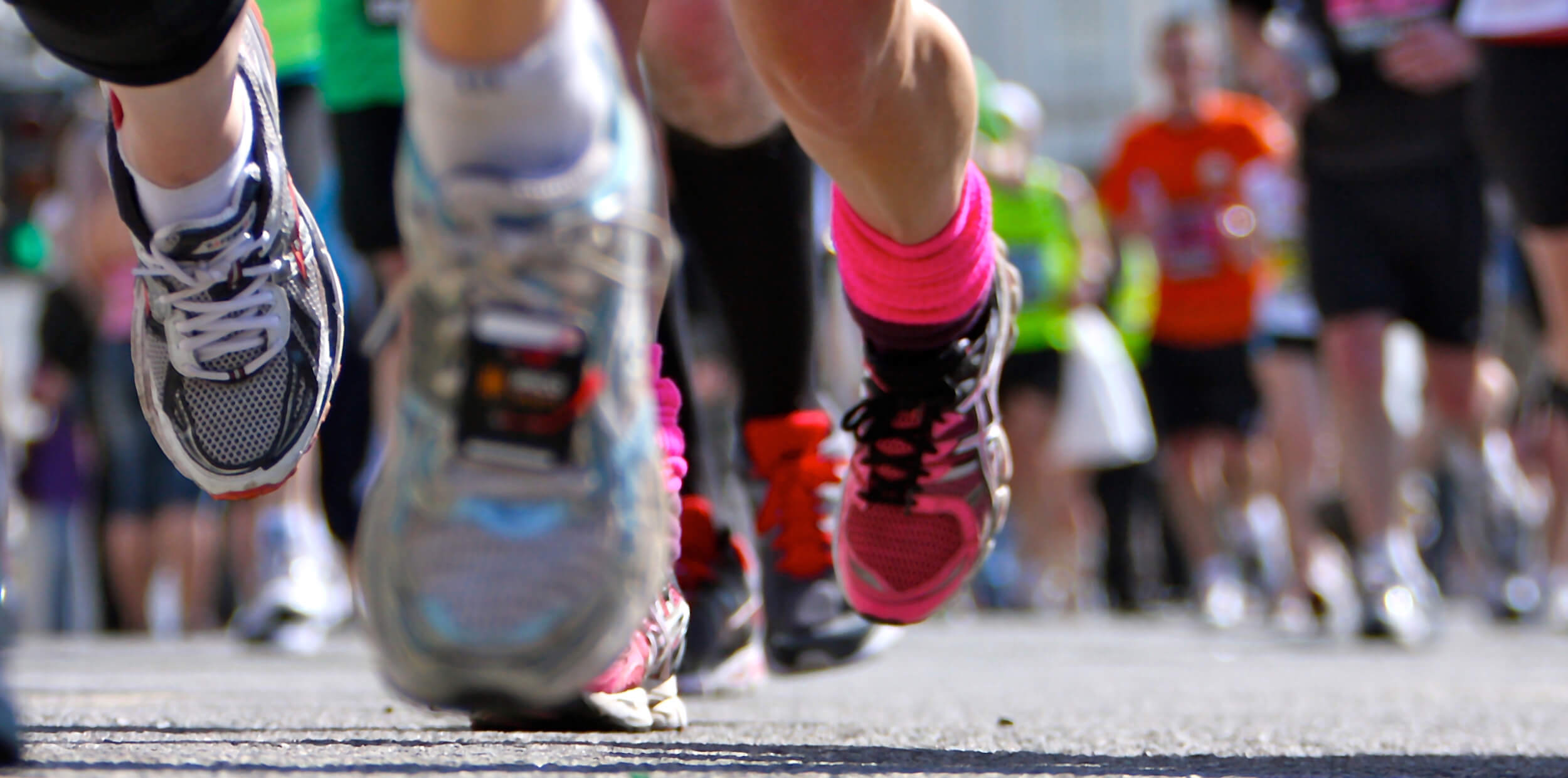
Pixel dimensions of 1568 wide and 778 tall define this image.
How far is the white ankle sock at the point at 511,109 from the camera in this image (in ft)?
3.40

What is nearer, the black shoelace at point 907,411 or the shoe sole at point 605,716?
the shoe sole at point 605,716

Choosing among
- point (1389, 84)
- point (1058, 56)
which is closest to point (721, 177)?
point (1389, 84)

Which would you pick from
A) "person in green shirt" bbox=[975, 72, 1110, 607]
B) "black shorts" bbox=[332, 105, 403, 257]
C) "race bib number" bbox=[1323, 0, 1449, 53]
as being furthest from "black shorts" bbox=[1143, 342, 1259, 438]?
"black shorts" bbox=[332, 105, 403, 257]

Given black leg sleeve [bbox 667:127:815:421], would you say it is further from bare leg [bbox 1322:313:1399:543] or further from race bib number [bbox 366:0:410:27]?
bare leg [bbox 1322:313:1399:543]

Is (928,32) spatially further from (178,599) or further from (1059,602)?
(1059,602)

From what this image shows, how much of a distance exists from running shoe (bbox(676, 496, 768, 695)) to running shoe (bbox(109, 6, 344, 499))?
2.04 ft

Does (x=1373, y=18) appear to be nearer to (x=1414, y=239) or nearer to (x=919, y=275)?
(x=1414, y=239)

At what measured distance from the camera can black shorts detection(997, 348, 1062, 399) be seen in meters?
7.43

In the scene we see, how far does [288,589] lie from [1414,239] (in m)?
2.80

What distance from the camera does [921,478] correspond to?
172 centimetres

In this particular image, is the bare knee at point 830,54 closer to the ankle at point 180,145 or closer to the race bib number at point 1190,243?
the ankle at point 180,145

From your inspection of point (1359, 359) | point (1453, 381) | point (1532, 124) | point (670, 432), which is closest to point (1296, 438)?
point (1453, 381)

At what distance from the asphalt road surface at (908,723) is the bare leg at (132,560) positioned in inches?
87.6

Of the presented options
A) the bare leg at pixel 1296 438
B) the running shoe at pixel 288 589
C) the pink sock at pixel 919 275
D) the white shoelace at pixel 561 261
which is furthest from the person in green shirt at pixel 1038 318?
the white shoelace at pixel 561 261
